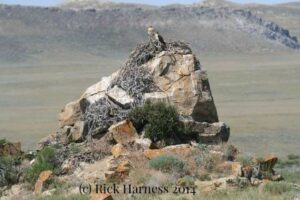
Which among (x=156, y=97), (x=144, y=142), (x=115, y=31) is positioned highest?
(x=115, y=31)

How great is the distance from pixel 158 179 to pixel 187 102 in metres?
4.22

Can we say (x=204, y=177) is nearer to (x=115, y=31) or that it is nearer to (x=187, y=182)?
(x=187, y=182)

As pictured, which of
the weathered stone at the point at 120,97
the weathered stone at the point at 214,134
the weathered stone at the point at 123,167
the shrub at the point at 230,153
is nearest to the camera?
the weathered stone at the point at 123,167

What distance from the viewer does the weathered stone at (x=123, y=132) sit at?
1578 centimetres

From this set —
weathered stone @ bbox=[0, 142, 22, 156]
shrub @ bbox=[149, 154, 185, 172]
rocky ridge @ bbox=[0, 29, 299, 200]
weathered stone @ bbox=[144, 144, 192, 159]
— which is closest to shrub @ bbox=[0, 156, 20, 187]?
rocky ridge @ bbox=[0, 29, 299, 200]

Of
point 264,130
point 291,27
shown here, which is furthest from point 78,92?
point 291,27

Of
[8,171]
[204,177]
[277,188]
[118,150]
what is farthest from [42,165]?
[277,188]

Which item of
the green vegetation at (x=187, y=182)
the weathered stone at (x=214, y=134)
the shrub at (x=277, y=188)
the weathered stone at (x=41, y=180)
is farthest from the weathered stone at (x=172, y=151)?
the shrub at (x=277, y=188)

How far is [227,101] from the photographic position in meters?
45.8

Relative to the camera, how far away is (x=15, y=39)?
103 meters

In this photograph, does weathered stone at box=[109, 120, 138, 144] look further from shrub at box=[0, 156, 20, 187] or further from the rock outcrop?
shrub at box=[0, 156, 20, 187]

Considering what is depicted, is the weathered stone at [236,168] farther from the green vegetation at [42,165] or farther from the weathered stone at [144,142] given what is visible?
the green vegetation at [42,165]

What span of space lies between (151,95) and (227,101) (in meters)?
29.1

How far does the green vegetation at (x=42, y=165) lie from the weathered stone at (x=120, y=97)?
82.0 inches
